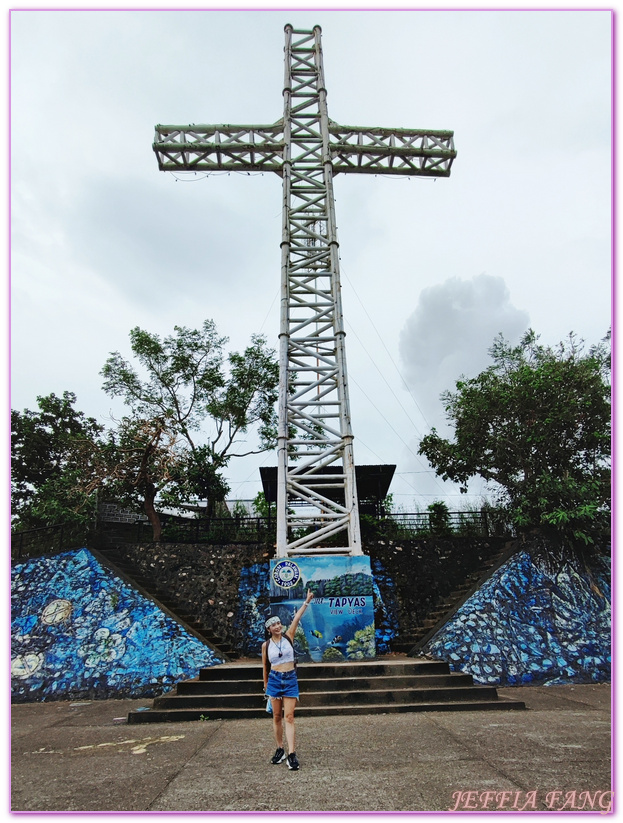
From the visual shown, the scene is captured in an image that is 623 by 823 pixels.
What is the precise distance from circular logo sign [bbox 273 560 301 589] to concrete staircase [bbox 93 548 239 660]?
279cm

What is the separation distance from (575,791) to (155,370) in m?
16.8

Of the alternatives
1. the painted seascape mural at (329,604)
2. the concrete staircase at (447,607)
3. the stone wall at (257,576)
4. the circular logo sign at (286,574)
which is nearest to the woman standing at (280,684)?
the painted seascape mural at (329,604)

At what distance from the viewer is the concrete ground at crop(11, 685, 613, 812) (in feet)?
13.0

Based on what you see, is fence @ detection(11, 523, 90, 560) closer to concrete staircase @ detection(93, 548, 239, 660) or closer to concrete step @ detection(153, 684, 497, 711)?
concrete staircase @ detection(93, 548, 239, 660)

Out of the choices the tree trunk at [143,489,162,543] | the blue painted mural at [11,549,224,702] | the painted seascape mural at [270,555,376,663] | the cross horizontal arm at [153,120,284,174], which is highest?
the cross horizontal arm at [153,120,284,174]

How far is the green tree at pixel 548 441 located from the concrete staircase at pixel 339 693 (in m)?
5.70

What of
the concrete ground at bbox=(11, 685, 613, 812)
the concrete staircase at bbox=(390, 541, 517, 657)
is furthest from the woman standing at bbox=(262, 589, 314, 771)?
the concrete staircase at bbox=(390, 541, 517, 657)

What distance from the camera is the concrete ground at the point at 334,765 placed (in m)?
3.95

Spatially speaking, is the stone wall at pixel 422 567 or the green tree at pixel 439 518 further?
the green tree at pixel 439 518

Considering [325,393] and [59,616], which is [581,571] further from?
[59,616]

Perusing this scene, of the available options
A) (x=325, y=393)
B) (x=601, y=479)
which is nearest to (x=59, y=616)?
(x=325, y=393)

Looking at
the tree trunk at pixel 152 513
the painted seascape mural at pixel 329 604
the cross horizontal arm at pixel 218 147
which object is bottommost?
the painted seascape mural at pixel 329 604

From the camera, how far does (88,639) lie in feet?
36.3

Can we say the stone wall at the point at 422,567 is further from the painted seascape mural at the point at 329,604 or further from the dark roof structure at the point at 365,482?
the painted seascape mural at the point at 329,604
